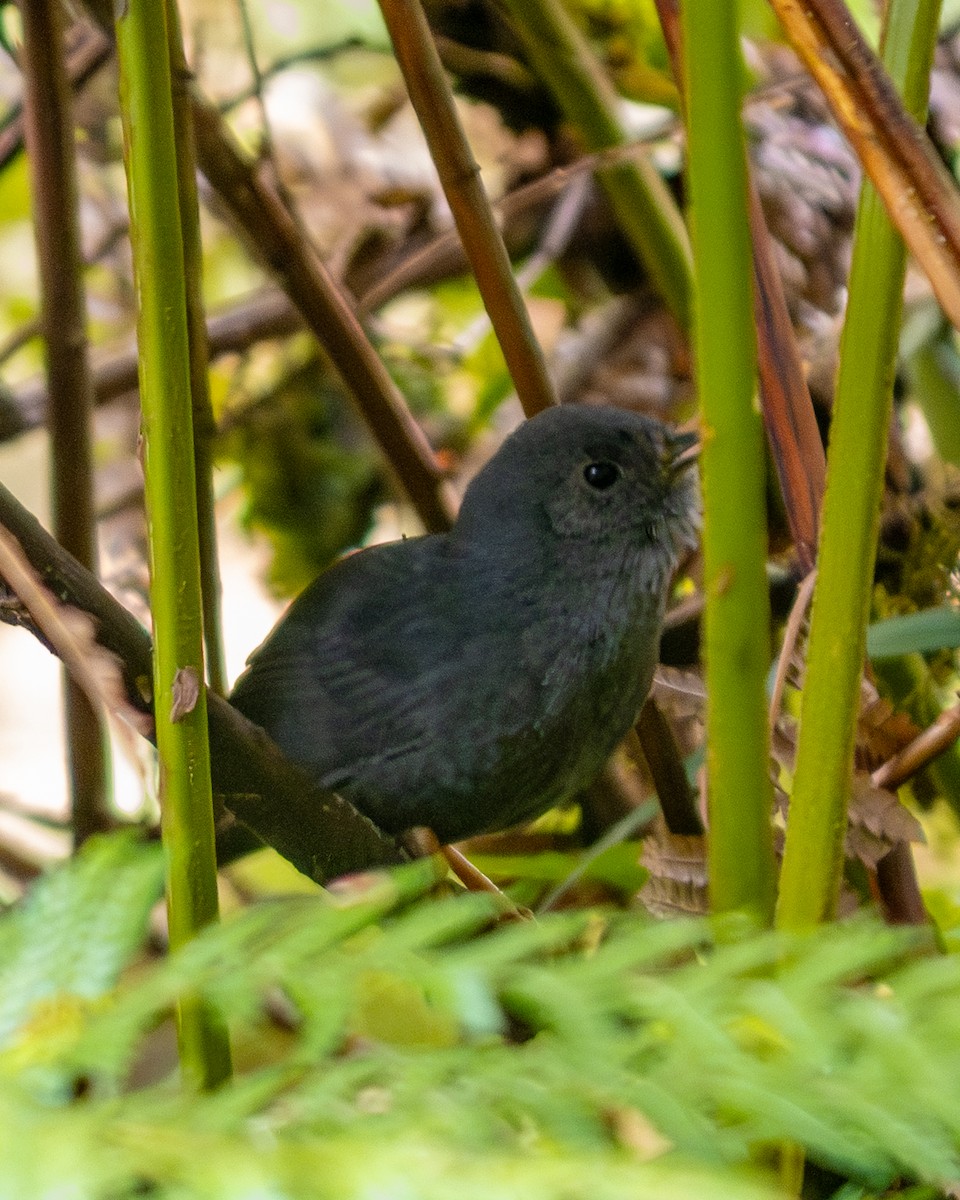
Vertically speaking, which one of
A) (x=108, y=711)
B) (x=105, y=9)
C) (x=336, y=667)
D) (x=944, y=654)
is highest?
(x=105, y=9)

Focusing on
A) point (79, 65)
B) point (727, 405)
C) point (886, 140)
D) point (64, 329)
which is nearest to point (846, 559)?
point (727, 405)

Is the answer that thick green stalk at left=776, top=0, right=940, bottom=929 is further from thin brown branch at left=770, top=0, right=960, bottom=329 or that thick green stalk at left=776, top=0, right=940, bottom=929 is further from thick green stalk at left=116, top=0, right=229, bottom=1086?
thick green stalk at left=116, top=0, right=229, bottom=1086

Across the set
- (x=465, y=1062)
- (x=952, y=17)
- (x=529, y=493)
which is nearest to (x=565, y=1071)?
(x=465, y=1062)

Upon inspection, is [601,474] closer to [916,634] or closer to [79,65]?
[916,634]

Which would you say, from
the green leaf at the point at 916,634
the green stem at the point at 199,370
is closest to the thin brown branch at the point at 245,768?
the green stem at the point at 199,370

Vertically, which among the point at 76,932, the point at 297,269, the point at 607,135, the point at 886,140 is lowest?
the point at 76,932

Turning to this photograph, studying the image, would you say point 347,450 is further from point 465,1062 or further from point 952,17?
point 465,1062
